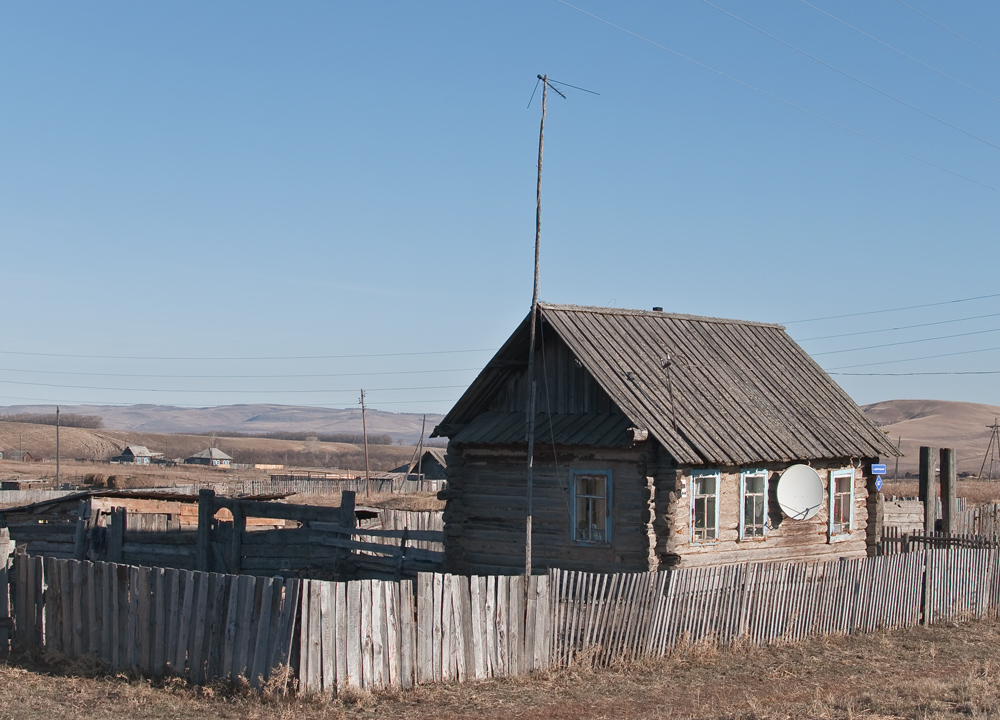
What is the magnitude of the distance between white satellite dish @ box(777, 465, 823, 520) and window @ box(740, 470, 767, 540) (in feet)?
1.18

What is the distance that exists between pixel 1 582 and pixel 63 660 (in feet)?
5.63

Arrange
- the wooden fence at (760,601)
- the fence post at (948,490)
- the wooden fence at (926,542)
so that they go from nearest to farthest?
the wooden fence at (760,601)
the wooden fence at (926,542)
the fence post at (948,490)

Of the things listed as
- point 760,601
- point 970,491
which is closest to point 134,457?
point 970,491

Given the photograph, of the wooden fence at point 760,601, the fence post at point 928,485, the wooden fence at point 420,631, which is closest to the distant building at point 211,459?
the fence post at point 928,485

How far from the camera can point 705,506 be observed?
69.4ft

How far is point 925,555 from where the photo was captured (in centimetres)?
2005

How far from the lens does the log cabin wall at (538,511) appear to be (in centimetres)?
2059

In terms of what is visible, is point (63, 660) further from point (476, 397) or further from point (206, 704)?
point (476, 397)

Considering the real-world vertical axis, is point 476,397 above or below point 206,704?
above

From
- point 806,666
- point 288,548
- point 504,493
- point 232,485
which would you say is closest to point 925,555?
point 806,666

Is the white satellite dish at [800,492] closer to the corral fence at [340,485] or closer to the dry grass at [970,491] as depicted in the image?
the dry grass at [970,491]

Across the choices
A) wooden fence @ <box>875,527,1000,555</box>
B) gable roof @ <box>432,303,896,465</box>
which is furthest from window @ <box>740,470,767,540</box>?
wooden fence @ <box>875,527,1000,555</box>

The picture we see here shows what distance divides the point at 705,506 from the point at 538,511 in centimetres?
334

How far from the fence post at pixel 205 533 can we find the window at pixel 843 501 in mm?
13399
